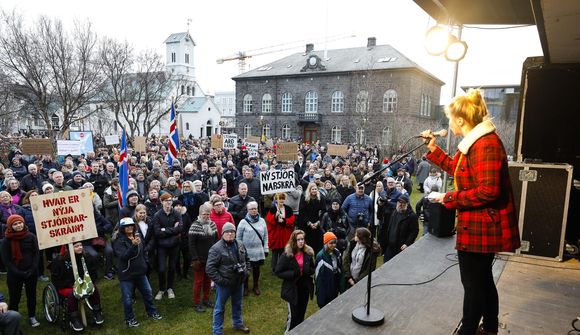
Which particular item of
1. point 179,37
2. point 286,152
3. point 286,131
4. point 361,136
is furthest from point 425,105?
point 179,37

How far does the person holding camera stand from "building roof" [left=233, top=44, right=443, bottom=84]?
3746cm

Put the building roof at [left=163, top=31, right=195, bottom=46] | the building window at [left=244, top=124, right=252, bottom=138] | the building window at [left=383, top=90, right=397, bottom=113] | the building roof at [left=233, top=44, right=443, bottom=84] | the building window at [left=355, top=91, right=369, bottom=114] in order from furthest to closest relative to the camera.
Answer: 1. the building roof at [left=163, top=31, right=195, bottom=46]
2. the building window at [left=244, top=124, right=252, bottom=138]
3. the building roof at [left=233, top=44, right=443, bottom=84]
4. the building window at [left=383, top=90, right=397, bottom=113]
5. the building window at [left=355, top=91, right=369, bottom=114]

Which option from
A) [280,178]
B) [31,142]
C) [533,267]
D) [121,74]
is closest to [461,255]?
[533,267]

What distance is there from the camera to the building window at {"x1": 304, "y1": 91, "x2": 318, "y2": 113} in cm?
4919

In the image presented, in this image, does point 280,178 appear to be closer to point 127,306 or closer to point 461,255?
point 127,306

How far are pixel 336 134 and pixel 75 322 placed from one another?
4396cm

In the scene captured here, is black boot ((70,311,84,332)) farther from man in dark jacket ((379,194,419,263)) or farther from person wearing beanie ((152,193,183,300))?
man in dark jacket ((379,194,419,263))

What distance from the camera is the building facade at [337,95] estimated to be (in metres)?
41.9

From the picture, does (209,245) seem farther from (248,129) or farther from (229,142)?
(248,129)

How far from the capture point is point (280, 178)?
892 cm

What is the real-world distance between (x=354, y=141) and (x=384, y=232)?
37375 mm

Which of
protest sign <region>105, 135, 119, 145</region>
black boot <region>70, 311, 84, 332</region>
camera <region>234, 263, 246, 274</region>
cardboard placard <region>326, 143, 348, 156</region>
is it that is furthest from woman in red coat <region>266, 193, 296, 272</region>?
protest sign <region>105, 135, 119, 145</region>

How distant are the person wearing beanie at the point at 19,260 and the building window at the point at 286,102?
4632 centimetres

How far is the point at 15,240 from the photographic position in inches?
224
